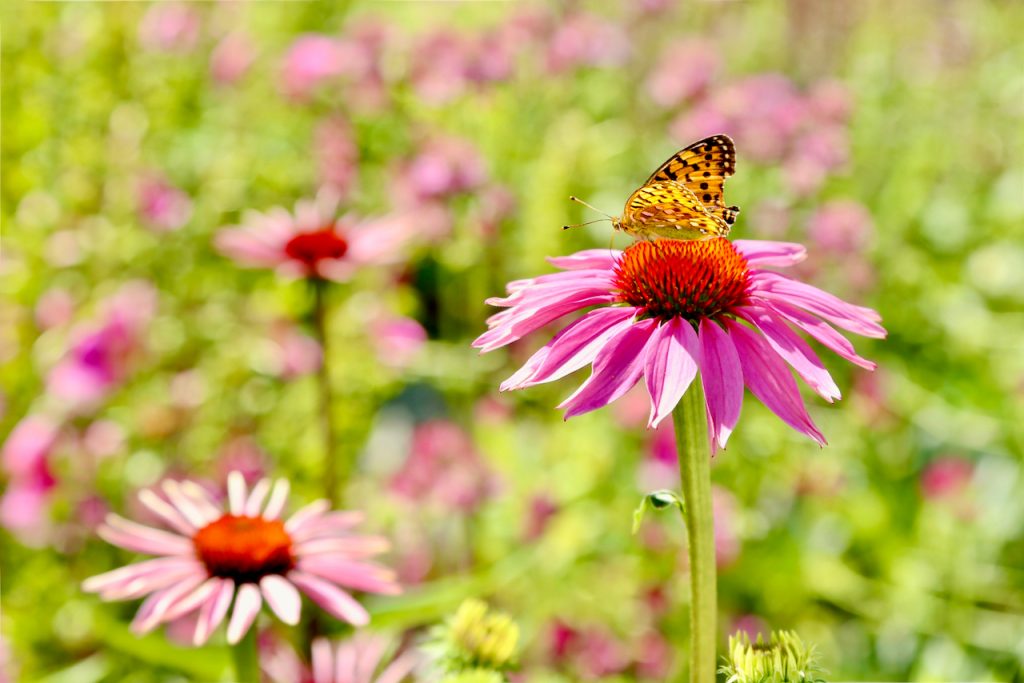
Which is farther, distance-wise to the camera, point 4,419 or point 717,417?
point 4,419

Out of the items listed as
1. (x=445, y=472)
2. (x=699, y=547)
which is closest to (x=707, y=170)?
(x=699, y=547)

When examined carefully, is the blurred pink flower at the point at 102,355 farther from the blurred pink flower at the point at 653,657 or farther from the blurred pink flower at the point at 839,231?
the blurred pink flower at the point at 839,231

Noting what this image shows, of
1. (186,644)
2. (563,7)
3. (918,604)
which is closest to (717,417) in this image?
(186,644)

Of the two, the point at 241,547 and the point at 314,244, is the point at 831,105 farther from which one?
the point at 241,547

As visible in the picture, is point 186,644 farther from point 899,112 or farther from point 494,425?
point 899,112

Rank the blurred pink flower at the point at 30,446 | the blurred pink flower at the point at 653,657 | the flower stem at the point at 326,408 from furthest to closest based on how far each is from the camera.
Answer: the blurred pink flower at the point at 30,446 < the blurred pink flower at the point at 653,657 < the flower stem at the point at 326,408

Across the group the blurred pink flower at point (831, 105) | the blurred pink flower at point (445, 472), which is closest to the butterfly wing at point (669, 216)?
the blurred pink flower at point (445, 472)
